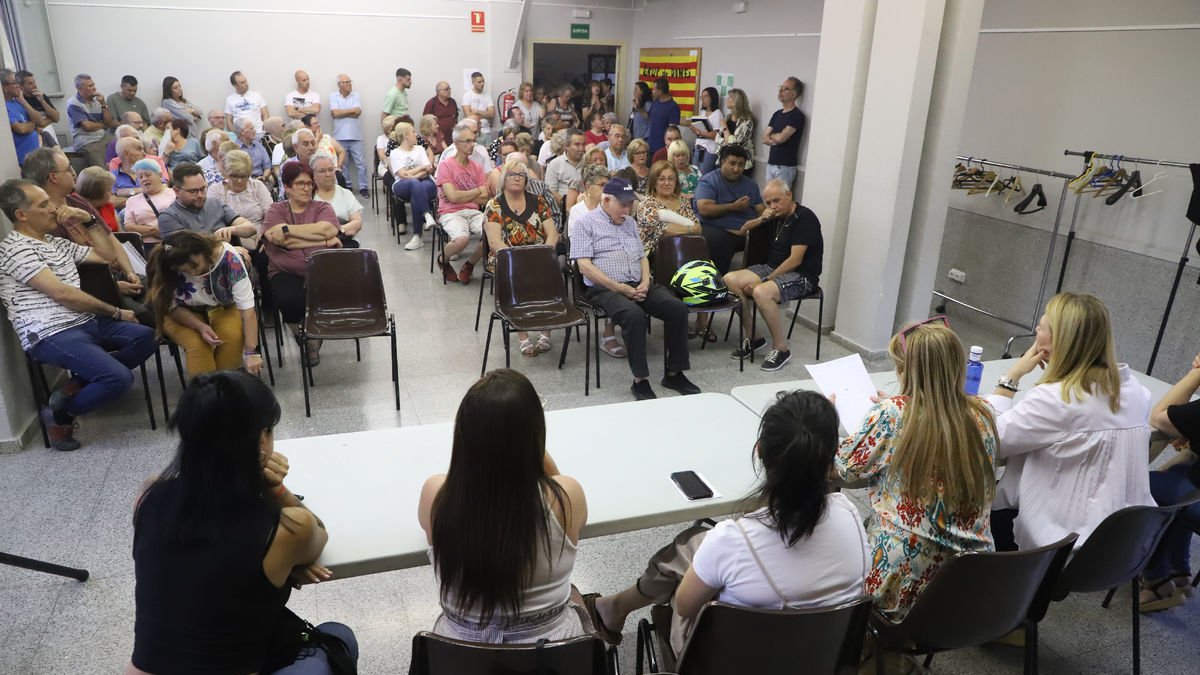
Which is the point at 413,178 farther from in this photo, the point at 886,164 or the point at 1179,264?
the point at 1179,264

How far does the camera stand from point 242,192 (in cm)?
498

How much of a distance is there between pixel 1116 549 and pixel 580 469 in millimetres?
1486

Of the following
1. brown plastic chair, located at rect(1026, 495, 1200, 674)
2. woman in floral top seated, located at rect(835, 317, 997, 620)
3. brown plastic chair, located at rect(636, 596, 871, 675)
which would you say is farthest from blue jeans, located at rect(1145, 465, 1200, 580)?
brown plastic chair, located at rect(636, 596, 871, 675)

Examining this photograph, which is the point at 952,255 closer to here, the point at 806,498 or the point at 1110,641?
the point at 1110,641

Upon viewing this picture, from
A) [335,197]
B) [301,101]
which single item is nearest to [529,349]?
[335,197]

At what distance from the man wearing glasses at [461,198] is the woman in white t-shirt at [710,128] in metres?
3.49

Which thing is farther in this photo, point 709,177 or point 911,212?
point 709,177

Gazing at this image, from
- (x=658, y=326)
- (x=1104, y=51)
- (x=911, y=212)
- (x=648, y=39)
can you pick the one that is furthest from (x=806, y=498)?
(x=648, y=39)

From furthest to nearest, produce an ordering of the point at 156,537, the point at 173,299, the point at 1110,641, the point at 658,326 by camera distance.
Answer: the point at 658,326
the point at 173,299
the point at 1110,641
the point at 156,537

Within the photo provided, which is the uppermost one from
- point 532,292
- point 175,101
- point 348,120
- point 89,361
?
point 175,101

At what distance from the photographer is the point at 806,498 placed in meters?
1.60

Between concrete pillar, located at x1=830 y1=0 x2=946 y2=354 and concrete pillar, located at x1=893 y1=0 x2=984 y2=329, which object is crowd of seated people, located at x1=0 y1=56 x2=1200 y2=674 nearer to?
concrete pillar, located at x1=830 y1=0 x2=946 y2=354

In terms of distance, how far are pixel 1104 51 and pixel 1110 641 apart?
13.0 ft

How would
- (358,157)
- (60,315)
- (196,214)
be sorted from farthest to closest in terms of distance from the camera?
(358,157) < (196,214) < (60,315)
